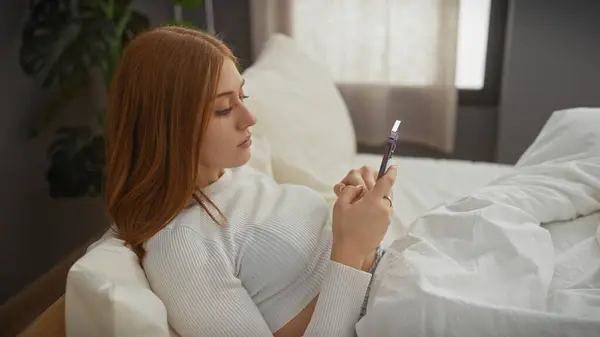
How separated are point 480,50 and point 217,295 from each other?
1.76m

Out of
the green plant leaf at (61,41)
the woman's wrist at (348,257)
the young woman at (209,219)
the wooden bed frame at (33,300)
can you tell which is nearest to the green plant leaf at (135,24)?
the green plant leaf at (61,41)

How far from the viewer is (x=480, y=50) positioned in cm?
227

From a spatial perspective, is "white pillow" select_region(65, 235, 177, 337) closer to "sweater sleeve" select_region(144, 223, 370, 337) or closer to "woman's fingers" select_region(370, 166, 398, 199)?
"sweater sleeve" select_region(144, 223, 370, 337)

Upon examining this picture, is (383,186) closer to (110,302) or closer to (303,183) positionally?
(110,302)

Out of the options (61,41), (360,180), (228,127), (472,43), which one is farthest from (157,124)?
(472,43)

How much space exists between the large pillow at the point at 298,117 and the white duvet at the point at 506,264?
534mm

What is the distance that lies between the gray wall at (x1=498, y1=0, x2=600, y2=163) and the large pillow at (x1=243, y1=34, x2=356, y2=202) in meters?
0.78

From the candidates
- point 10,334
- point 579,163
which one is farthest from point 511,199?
point 10,334

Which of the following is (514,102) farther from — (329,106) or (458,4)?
(329,106)

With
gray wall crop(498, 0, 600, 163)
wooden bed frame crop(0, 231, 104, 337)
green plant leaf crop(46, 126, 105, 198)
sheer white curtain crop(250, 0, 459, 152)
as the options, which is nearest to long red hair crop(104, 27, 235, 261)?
wooden bed frame crop(0, 231, 104, 337)

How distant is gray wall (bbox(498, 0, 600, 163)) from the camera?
6.81ft

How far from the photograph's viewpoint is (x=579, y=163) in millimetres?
1137

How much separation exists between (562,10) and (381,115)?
2.37ft

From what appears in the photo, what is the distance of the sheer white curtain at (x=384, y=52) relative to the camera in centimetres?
216
